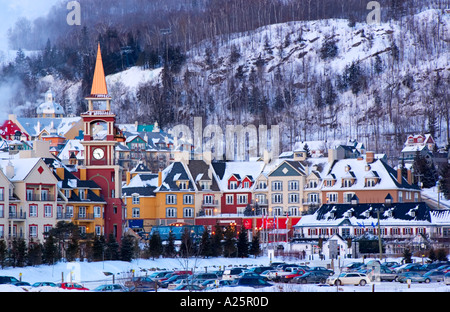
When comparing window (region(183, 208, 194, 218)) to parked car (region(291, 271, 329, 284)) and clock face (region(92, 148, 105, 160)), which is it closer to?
clock face (region(92, 148, 105, 160))

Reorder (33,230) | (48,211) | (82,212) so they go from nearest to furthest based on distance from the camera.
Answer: (33,230) → (48,211) → (82,212)

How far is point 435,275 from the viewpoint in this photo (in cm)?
6147

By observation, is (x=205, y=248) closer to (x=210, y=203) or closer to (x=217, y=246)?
(x=217, y=246)

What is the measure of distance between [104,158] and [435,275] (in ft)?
148

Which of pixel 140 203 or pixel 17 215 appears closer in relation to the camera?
pixel 17 215

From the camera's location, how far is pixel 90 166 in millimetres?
95125

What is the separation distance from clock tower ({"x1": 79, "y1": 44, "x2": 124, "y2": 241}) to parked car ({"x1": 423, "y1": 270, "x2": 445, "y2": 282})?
3808 centimetres

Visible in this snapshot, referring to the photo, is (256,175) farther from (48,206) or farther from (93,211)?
(48,206)

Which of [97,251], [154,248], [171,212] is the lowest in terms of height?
[154,248]

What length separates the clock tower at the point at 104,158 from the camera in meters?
92.0

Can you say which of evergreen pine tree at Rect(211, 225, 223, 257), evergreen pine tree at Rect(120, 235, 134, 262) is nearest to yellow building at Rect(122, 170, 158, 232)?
evergreen pine tree at Rect(211, 225, 223, 257)

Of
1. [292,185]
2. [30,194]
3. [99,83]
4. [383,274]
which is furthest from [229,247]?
[292,185]
